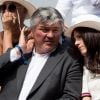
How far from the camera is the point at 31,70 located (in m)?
3.80

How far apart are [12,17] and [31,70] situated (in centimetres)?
49

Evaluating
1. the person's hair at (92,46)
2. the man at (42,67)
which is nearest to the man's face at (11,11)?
the man at (42,67)

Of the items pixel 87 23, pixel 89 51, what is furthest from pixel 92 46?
pixel 87 23

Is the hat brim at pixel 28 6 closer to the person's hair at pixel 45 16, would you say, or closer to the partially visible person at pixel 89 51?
the person's hair at pixel 45 16

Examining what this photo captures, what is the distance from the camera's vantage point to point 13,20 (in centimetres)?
405

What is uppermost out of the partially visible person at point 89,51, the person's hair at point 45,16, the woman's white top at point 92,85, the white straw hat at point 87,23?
the person's hair at point 45,16

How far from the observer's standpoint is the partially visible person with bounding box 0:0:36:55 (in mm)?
4031

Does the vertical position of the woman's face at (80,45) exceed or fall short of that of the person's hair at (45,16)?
it falls short

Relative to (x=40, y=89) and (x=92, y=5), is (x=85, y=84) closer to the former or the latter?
(x=40, y=89)

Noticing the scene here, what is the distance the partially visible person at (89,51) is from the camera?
144 inches

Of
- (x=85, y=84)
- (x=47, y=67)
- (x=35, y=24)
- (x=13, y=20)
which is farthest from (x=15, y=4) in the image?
(x=85, y=84)

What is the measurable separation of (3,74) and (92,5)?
85 cm

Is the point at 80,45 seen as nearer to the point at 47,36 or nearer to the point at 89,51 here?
the point at 89,51

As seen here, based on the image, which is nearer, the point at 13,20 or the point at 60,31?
the point at 60,31
